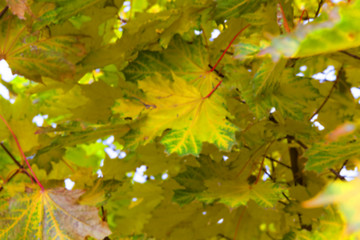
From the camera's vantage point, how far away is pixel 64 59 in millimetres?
926

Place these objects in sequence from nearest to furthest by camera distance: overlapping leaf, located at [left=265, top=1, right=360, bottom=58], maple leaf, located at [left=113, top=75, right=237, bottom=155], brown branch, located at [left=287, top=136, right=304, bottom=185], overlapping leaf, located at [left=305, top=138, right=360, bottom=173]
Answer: overlapping leaf, located at [left=265, top=1, right=360, bottom=58], overlapping leaf, located at [left=305, top=138, right=360, bottom=173], maple leaf, located at [left=113, top=75, right=237, bottom=155], brown branch, located at [left=287, top=136, right=304, bottom=185]

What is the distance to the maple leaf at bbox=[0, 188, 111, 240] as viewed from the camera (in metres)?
0.81

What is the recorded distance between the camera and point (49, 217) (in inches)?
33.0

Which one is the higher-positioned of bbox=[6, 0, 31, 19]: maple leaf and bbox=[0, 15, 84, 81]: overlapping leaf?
bbox=[6, 0, 31, 19]: maple leaf

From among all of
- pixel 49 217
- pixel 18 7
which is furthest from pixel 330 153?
pixel 18 7

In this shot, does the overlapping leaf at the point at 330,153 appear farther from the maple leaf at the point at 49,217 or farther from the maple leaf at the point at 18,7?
the maple leaf at the point at 18,7

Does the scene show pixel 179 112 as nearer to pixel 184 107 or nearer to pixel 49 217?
pixel 184 107

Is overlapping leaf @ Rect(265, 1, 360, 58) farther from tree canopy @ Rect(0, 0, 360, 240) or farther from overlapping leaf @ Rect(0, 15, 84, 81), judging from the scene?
overlapping leaf @ Rect(0, 15, 84, 81)

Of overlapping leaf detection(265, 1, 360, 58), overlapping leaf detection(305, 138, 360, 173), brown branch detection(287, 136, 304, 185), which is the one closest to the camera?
overlapping leaf detection(265, 1, 360, 58)

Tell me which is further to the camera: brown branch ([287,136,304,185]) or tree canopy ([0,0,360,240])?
brown branch ([287,136,304,185])

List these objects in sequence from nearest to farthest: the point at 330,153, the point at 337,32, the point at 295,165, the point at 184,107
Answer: the point at 337,32
the point at 330,153
the point at 184,107
the point at 295,165

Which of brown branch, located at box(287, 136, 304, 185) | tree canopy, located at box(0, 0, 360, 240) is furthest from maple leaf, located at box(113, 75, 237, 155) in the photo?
brown branch, located at box(287, 136, 304, 185)

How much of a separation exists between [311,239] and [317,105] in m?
0.56

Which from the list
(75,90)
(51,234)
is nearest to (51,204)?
(51,234)
